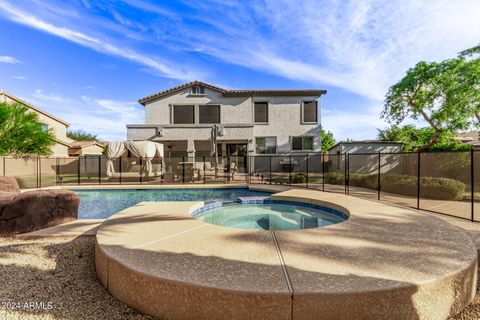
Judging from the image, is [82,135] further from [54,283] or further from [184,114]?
[54,283]

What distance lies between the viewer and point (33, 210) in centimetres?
530

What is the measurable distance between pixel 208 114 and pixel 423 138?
19.5m

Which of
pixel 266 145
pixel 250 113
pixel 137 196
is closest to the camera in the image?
pixel 137 196

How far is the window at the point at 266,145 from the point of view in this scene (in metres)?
21.5

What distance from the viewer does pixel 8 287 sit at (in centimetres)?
299

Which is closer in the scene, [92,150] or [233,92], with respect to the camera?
[233,92]

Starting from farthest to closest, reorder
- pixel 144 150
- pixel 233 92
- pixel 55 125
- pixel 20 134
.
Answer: pixel 55 125 < pixel 233 92 < pixel 20 134 < pixel 144 150

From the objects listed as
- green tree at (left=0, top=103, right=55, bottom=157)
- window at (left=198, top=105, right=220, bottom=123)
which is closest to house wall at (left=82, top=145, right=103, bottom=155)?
green tree at (left=0, top=103, right=55, bottom=157)

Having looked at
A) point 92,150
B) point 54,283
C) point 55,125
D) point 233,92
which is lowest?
point 54,283

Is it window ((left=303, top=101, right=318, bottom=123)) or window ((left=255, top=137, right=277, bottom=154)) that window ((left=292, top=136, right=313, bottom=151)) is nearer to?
window ((left=303, top=101, right=318, bottom=123))

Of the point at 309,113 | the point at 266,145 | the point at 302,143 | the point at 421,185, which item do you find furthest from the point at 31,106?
the point at 421,185

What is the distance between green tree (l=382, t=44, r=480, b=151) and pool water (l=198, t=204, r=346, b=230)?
48.4ft

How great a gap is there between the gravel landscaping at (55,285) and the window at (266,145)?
1788 cm

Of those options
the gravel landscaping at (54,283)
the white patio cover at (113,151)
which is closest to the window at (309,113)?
the white patio cover at (113,151)
